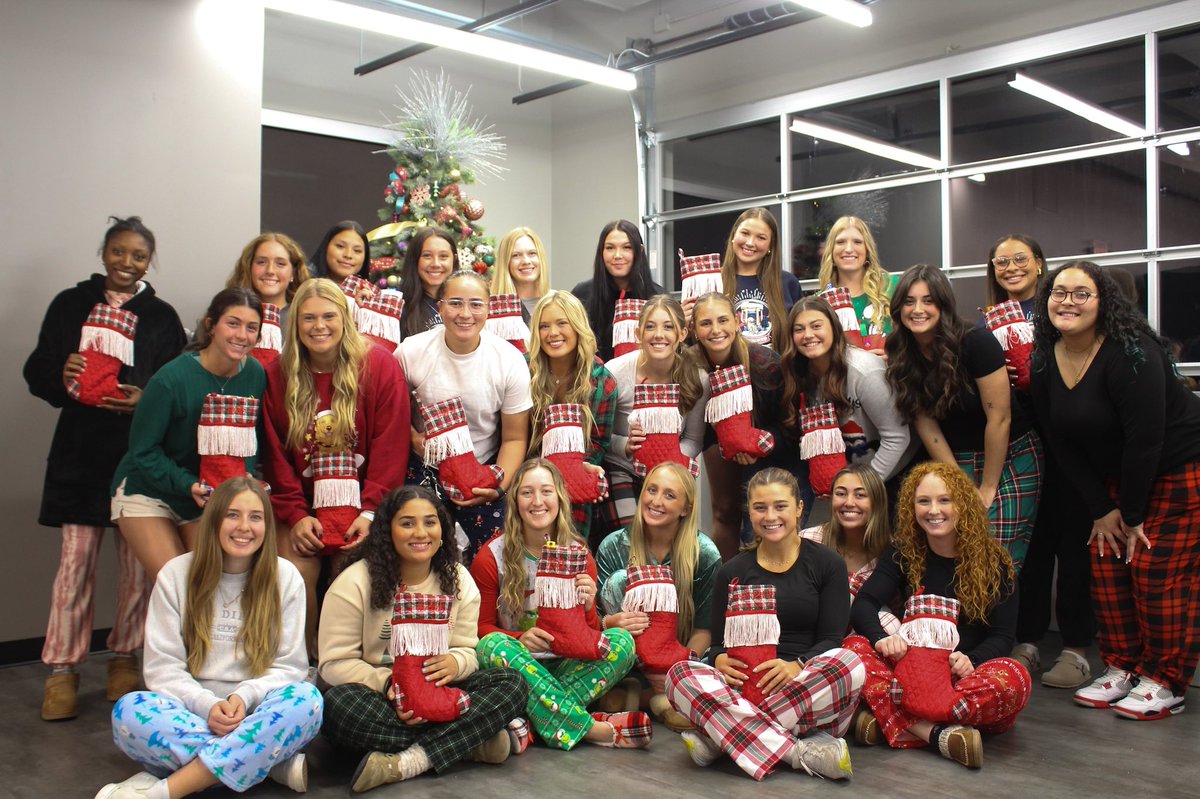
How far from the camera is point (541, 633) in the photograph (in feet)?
12.2

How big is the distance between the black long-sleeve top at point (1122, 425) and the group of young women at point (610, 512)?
0.04ft

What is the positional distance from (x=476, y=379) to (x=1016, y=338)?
90.3 inches

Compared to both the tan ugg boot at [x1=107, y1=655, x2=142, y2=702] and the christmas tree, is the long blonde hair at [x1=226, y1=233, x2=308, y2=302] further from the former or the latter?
the christmas tree

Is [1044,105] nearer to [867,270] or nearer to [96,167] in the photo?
[867,270]

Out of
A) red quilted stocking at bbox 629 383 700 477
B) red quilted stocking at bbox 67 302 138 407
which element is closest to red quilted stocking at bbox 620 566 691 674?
red quilted stocking at bbox 629 383 700 477

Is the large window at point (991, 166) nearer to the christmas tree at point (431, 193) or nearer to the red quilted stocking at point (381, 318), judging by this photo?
the christmas tree at point (431, 193)

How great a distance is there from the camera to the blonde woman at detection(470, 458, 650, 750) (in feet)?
11.9

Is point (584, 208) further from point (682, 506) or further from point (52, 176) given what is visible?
point (682, 506)

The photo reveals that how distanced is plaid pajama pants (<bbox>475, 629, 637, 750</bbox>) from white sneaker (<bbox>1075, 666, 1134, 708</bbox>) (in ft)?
6.10

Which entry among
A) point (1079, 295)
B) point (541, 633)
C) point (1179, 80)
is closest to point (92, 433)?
point (541, 633)

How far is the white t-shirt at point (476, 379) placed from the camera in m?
4.23

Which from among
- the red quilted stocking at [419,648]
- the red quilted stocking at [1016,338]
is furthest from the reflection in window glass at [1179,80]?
the red quilted stocking at [419,648]

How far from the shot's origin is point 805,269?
26.8ft

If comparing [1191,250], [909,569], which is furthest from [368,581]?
[1191,250]
